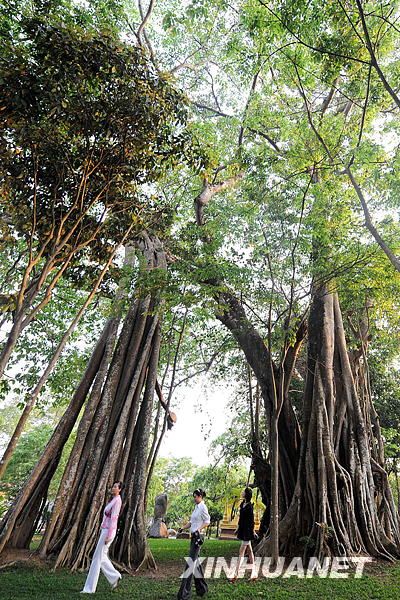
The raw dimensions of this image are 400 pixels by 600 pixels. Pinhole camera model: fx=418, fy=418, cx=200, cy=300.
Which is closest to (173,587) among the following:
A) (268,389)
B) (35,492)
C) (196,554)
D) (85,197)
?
(196,554)

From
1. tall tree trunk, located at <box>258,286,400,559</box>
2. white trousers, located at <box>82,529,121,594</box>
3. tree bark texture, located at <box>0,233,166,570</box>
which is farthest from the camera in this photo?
tall tree trunk, located at <box>258,286,400,559</box>

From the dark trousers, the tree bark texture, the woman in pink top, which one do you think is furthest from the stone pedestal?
the dark trousers

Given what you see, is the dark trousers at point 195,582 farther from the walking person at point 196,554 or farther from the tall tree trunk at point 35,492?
the tall tree trunk at point 35,492

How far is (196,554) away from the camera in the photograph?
12.9ft

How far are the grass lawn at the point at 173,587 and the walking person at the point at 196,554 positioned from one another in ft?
0.48

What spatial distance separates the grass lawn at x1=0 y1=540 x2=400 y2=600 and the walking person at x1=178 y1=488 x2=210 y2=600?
5.8 inches

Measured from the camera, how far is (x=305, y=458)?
642 cm

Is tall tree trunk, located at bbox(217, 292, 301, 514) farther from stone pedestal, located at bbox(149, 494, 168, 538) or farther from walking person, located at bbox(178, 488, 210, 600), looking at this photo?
stone pedestal, located at bbox(149, 494, 168, 538)

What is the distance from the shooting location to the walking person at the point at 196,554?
144 inches

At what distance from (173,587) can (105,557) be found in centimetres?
91

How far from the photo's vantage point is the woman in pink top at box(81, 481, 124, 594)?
3781 mm

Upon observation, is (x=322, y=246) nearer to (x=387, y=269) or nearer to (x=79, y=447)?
(x=387, y=269)

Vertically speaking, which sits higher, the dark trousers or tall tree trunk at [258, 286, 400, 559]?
tall tree trunk at [258, 286, 400, 559]

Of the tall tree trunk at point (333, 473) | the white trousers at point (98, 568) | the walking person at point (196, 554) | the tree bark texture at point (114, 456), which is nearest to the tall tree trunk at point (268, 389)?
the tall tree trunk at point (333, 473)
